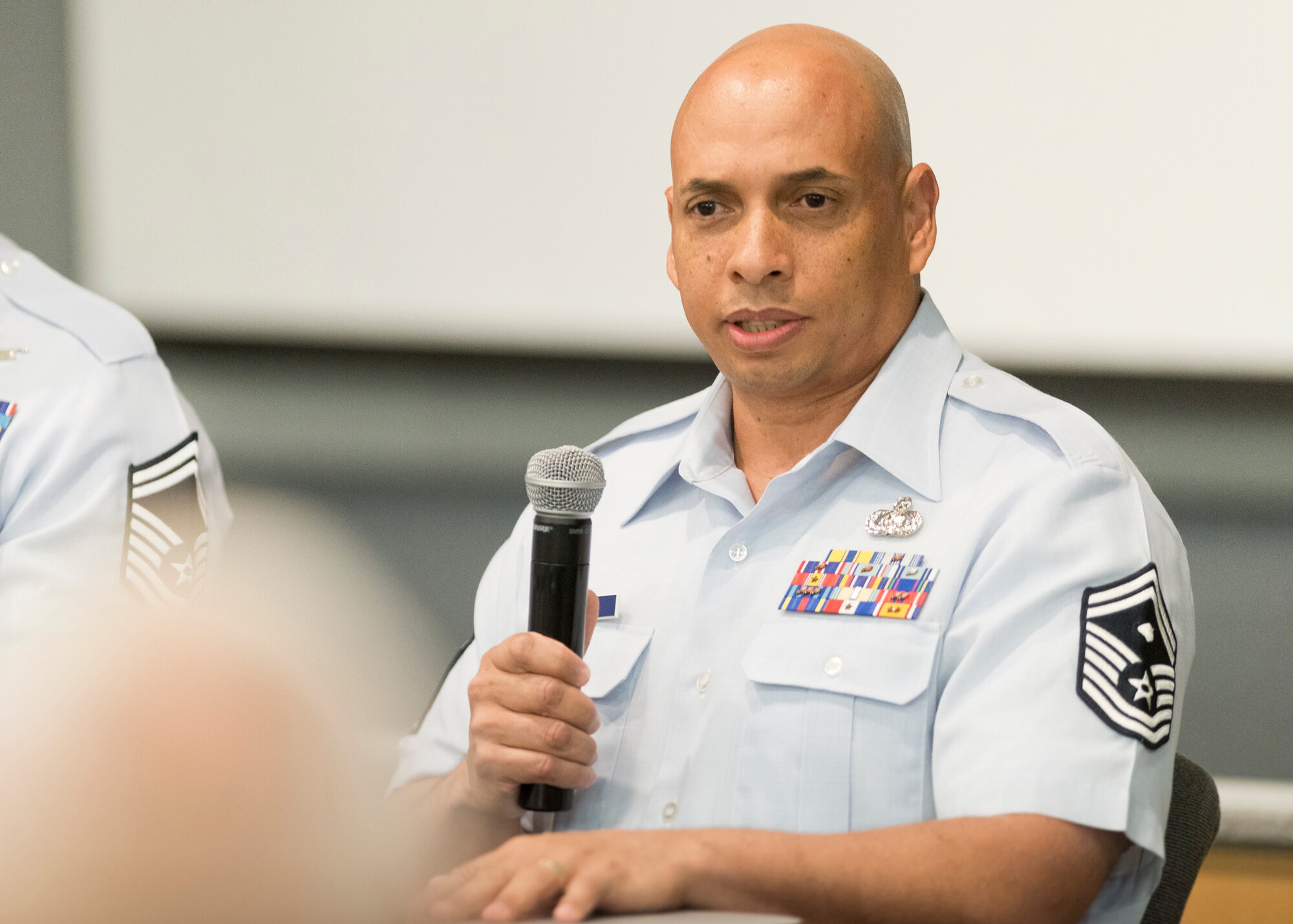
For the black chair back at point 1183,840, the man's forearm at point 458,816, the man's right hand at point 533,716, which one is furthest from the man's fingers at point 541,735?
the black chair back at point 1183,840

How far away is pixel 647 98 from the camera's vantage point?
2674mm

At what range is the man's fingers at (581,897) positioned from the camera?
1122mm

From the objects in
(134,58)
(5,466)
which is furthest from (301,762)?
(134,58)

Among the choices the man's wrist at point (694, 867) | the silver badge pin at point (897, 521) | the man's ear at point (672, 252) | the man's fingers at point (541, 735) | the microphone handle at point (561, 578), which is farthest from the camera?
the man's ear at point (672, 252)

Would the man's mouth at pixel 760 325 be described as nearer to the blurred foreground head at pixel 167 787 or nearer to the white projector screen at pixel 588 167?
the white projector screen at pixel 588 167

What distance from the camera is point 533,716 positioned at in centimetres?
146

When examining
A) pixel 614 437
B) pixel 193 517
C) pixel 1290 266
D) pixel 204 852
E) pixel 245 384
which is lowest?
pixel 204 852

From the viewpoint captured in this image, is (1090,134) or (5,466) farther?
(1090,134)

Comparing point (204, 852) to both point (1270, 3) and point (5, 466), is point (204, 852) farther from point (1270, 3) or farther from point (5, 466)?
point (1270, 3)

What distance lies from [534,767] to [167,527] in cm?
72

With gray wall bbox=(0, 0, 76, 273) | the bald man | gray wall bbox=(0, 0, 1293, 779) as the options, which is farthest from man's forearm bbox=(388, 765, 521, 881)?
gray wall bbox=(0, 0, 76, 273)

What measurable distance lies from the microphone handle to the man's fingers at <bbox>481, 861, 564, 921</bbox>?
0.92 ft

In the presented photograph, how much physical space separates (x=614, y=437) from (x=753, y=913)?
34.7 inches

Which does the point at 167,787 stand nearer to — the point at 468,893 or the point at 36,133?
the point at 468,893
